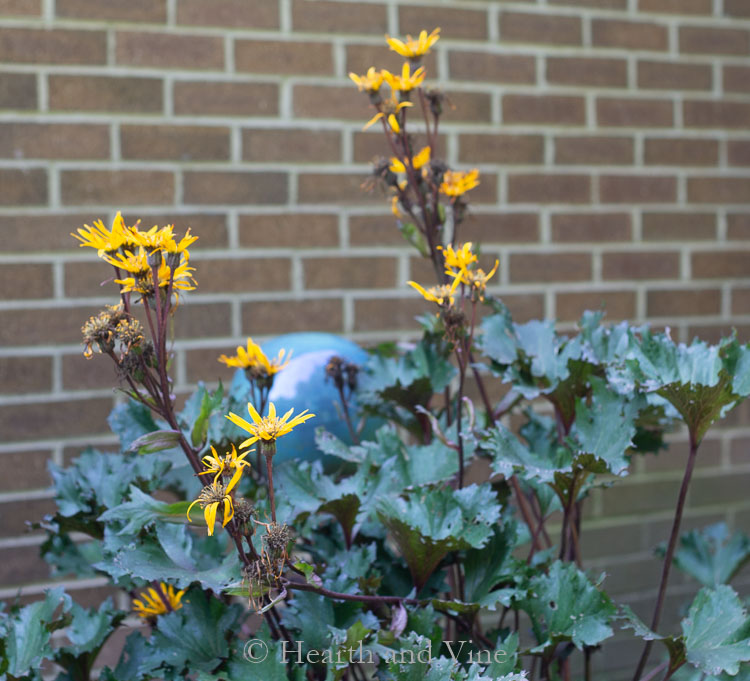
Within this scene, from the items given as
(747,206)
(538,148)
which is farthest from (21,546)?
(747,206)

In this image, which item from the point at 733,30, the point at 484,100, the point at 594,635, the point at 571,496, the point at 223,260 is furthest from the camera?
the point at 733,30

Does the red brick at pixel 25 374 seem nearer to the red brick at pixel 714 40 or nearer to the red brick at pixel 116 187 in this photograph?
the red brick at pixel 116 187

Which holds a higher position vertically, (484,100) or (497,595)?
(484,100)

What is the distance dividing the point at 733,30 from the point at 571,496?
1.72m

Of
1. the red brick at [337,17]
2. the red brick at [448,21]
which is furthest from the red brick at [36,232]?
the red brick at [448,21]

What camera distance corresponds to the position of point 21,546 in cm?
165

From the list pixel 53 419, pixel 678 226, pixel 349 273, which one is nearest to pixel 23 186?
pixel 53 419

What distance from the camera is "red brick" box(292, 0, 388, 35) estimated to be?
5.75 feet

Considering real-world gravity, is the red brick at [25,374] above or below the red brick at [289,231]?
below

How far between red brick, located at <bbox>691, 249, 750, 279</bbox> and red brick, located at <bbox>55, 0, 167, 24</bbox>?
1470 millimetres

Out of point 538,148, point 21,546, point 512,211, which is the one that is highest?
point 538,148

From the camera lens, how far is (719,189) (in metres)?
2.10

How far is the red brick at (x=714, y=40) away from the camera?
2039mm

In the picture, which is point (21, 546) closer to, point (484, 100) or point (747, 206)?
point (484, 100)
